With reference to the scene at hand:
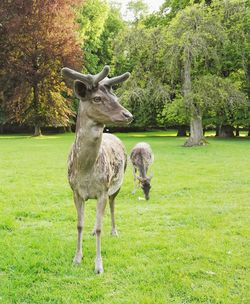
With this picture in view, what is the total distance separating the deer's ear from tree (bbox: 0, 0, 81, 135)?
2891cm

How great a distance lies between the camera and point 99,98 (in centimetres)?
487

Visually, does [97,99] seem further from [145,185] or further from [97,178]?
[145,185]

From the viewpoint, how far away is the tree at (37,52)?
32688 millimetres

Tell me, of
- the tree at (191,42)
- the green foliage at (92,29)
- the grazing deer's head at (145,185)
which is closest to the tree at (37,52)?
the green foliage at (92,29)

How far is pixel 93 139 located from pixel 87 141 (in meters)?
0.09

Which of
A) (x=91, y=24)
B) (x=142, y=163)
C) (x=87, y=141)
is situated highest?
(x=91, y=24)

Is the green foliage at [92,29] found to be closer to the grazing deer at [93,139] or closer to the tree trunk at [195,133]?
the tree trunk at [195,133]

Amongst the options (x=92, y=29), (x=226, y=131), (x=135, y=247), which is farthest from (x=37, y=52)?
(x=135, y=247)

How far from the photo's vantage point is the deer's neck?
197 inches

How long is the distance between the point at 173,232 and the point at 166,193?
11.3ft

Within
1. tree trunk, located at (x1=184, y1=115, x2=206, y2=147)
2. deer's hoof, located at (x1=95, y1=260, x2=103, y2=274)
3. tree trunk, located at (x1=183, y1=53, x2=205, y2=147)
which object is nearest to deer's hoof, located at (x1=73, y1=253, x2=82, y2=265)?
deer's hoof, located at (x1=95, y1=260, x2=103, y2=274)

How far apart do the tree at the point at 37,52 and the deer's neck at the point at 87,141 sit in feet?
94.4

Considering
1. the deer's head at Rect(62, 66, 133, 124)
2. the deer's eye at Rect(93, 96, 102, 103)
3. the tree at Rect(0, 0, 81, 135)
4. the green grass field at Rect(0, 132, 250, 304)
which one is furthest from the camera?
the tree at Rect(0, 0, 81, 135)

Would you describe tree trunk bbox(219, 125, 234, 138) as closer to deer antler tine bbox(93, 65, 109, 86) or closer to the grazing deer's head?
the grazing deer's head
